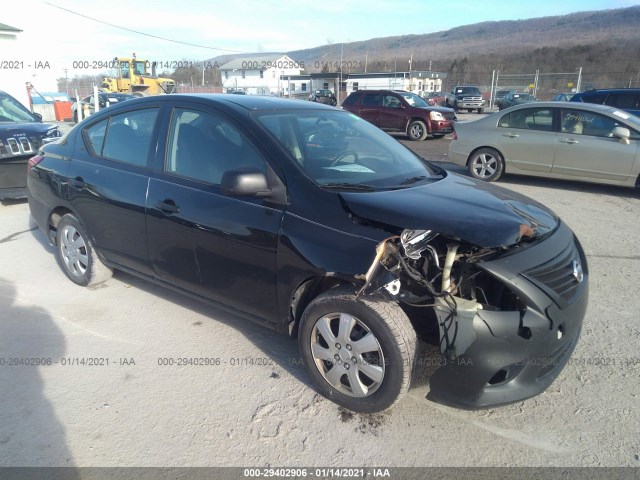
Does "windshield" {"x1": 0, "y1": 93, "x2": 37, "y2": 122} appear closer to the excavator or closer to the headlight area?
the headlight area


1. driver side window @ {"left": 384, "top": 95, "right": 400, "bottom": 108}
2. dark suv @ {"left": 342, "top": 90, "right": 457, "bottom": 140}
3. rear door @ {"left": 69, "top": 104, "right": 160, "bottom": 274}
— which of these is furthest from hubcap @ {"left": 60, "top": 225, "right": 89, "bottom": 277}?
driver side window @ {"left": 384, "top": 95, "right": 400, "bottom": 108}

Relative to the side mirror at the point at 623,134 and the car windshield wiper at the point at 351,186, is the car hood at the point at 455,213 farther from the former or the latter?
the side mirror at the point at 623,134

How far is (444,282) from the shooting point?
2.43 metres

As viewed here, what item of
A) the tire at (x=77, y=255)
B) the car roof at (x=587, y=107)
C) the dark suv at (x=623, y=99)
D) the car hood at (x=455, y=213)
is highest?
the dark suv at (x=623, y=99)

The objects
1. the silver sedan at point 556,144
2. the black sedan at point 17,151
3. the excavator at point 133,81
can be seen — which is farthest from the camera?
the excavator at point 133,81

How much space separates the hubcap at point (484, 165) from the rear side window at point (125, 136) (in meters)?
6.90

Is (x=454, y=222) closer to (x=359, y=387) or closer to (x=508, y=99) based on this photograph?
(x=359, y=387)

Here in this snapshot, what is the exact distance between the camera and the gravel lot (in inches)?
95.7

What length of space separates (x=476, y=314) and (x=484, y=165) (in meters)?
7.25

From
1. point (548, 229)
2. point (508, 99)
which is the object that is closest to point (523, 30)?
point (508, 99)

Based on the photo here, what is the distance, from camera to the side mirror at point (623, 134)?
750 centimetres

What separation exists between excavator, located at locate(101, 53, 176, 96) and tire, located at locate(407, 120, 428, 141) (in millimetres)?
21766

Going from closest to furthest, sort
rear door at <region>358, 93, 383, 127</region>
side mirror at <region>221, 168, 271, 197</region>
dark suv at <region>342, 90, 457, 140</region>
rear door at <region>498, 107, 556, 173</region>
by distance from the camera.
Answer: side mirror at <region>221, 168, 271, 197</region>
rear door at <region>498, 107, 556, 173</region>
dark suv at <region>342, 90, 457, 140</region>
rear door at <region>358, 93, 383, 127</region>

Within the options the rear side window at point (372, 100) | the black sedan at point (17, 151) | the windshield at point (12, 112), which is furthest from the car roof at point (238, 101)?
the rear side window at point (372, 100)
